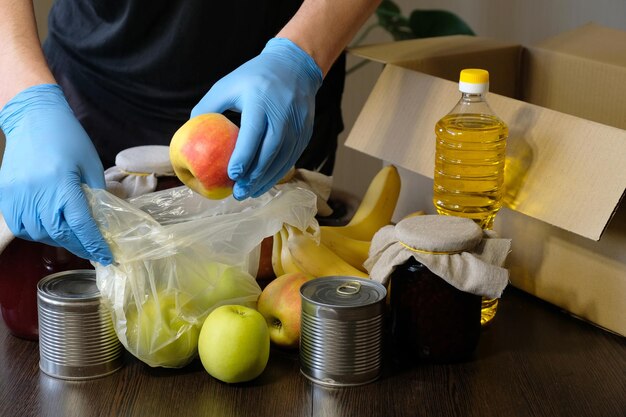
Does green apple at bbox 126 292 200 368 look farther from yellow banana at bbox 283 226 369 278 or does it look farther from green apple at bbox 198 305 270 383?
yellow banana at bbox 283 226 369 278

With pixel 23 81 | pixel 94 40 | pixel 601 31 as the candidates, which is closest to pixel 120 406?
pixel 23 81

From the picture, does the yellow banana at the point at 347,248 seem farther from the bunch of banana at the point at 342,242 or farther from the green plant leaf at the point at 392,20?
the green plant leaf at the point at 392,20

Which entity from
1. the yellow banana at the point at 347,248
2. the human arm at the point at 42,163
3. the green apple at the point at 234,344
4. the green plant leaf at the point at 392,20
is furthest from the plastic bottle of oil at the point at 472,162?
the green plant leaf at the point at 392,20

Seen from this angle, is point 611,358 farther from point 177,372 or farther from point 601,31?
point 601,31

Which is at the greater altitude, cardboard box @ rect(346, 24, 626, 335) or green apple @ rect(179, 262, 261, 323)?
cardboard box @ rect(346, 24, 626, 335)

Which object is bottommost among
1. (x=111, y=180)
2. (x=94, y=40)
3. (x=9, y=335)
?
(x=9, y=335)

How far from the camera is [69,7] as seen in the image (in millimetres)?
1462

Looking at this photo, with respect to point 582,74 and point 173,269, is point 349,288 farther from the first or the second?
point 582,74

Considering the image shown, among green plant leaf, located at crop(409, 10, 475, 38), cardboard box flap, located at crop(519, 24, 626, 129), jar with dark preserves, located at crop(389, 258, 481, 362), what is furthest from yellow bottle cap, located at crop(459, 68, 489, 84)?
green plant leaf, located at crop(409, 10, 475, 38)

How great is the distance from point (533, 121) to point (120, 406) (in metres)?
0.62

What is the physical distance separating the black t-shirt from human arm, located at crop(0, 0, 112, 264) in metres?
0.22

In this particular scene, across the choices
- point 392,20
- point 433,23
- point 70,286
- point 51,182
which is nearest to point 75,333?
point 70,286

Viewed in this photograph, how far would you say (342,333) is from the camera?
92 centimetres

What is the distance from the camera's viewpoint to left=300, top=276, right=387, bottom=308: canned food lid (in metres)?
0.93
